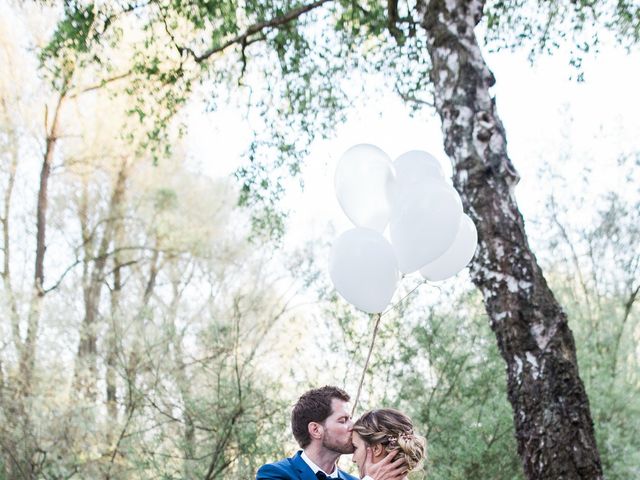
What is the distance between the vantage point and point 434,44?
392cm

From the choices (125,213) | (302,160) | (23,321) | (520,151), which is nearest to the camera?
(302,160)

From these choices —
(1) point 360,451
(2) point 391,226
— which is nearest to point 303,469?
(1) point 360,451

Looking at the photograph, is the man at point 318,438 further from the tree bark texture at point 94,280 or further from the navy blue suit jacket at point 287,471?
the tree bark texture at point 94,280

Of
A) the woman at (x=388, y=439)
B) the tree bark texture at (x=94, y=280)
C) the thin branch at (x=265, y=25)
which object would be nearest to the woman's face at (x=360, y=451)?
the woman at (x=388, y=439)

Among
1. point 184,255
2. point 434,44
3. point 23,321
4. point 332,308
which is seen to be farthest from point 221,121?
point 184,255

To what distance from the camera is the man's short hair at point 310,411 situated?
2678 millimetres

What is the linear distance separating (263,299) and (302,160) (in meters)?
3.93

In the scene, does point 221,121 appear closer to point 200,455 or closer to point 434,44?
point 200,455

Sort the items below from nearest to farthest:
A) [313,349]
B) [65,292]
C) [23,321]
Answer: [313,349]
[23,321]
[65,292]

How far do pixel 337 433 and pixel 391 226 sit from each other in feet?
2.58

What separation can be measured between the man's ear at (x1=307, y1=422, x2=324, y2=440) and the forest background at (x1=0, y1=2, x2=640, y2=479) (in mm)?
856

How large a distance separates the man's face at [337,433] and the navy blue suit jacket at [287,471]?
0.10 meters

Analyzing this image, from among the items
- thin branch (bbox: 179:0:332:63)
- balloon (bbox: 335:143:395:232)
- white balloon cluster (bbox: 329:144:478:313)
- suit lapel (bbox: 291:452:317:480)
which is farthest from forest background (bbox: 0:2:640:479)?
balloon (bbox: 335:143:395:232)

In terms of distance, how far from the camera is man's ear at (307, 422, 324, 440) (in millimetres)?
2662
